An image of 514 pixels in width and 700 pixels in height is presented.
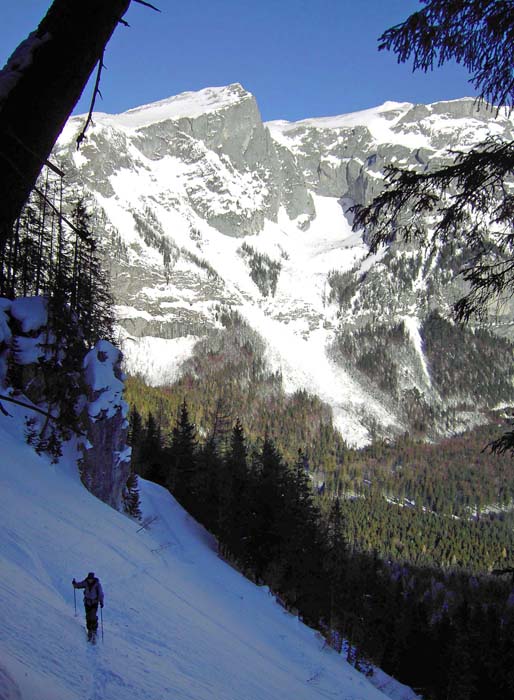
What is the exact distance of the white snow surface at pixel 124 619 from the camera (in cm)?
688

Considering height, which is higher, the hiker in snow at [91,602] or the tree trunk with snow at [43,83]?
the tree trunk with snow at [43,83]

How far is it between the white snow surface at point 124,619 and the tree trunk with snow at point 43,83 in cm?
402

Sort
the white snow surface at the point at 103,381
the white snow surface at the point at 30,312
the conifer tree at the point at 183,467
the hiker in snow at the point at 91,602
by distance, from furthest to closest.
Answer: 1. the conifer tree at the point at 183,467
2. the white snow surface at the point at 103,381
3. the hiker in snow at the point at 91,602
4. the white snow surface at the point at 30,312

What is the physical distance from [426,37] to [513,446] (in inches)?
182

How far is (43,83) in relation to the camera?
2.06 m

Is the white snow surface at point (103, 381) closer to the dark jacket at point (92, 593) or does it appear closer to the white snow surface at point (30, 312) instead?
the dark jacket at point (92, 593)

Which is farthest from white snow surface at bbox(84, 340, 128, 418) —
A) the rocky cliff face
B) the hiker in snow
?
the hiker in snow

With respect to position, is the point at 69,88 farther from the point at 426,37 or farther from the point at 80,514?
the point at 80,514

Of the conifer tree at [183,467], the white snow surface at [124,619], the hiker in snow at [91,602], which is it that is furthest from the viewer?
the conifer tree at [183,467]

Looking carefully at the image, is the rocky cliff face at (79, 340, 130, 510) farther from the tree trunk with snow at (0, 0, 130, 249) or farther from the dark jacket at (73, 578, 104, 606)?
the tree trunk with snow at (0, 0, 130, 249)

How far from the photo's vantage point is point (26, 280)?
9.52 ft

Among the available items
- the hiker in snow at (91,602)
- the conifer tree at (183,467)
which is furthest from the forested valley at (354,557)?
the hiker in snow at (91,602)

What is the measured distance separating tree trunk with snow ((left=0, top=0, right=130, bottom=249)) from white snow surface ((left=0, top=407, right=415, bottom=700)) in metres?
4.02

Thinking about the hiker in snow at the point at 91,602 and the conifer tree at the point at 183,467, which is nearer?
the hiker in snow at the point at 91,602
